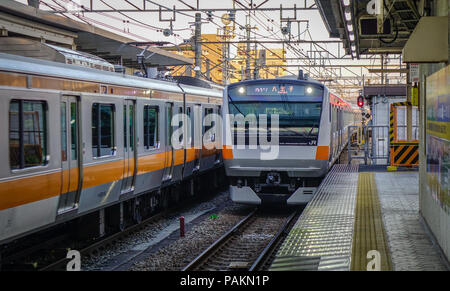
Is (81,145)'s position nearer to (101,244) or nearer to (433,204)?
(101,244)

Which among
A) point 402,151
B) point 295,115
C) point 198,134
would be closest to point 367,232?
point 295,115

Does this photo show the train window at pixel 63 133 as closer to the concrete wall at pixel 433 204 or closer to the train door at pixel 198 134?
the concrete wall at pixel 433 204

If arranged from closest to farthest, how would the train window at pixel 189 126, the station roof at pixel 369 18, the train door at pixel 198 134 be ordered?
the station roof at pixel 369 18, the train window at pixel 189 126, the train door at pixel 198 134

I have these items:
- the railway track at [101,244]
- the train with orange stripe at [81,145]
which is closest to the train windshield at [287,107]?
the train with orange stripe at [81,145]

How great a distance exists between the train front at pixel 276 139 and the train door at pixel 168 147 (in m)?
1.12

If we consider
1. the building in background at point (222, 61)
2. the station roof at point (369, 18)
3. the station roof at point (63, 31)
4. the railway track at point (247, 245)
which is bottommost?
the railway track at point (247, 245)

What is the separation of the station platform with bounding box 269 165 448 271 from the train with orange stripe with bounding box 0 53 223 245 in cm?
300

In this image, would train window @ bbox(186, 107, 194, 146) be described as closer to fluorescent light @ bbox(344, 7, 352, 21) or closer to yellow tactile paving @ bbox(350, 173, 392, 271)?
yellow tactile paving @ bbox(350, 173, 392, 271)

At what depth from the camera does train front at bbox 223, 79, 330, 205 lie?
40.9 feet

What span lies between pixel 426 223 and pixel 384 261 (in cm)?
194

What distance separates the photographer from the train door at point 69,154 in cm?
818

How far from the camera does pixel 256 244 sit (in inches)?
408
